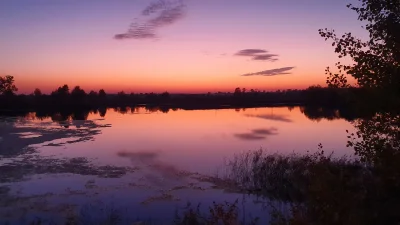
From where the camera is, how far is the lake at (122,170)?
1213 cm

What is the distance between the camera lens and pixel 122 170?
1781cm

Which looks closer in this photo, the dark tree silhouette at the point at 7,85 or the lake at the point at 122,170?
the lake at the point at 122,170

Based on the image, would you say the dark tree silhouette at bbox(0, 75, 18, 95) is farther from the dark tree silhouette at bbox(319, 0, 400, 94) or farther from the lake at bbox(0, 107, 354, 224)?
the dark tree silhouette at bbox(319, 0, 400, 94)

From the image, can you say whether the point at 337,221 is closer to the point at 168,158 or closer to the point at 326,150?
the point at 168,158

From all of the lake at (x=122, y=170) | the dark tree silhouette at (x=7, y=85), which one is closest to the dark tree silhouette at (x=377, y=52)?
the lake at (x=122, y=170)

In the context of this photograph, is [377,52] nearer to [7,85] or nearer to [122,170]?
[122,170]

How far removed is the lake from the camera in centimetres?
1213

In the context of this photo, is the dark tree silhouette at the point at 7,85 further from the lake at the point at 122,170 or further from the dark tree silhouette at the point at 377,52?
the dark tree silhouette at the point at 377,52

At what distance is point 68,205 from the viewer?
12.2 m

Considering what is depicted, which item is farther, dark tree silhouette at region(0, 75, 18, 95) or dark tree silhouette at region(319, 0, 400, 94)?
dark tree silhouette at region(0, 75, 18, 95)

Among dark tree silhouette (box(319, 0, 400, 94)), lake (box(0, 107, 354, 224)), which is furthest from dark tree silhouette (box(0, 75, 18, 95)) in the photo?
dark tree silhouette (box(319, 0, 400, 94))

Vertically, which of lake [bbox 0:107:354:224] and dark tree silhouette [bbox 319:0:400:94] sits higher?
dark tree silhouette [bbox 319:0:400:94]

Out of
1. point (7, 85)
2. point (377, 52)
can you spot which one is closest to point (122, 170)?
point (377, 52)

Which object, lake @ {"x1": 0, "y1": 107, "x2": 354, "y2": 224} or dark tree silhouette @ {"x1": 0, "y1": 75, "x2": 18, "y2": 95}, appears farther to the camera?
dark tree silhouette @ {"x1": 0, "y1": 75, "x2": 18, "y2": 95}
